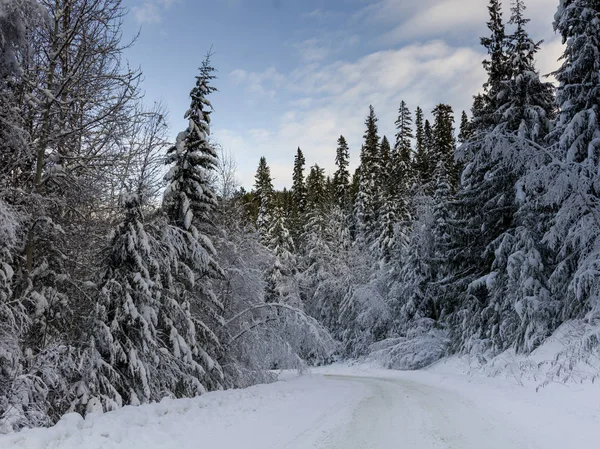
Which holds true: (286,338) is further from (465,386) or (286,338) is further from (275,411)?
(275,411)

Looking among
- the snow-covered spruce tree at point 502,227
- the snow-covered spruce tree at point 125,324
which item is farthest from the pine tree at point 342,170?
the snow-covered spruce tree at point 125,324

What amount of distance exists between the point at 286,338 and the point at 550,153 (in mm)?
10897

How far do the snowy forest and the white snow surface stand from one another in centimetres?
142

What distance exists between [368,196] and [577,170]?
3199 cm

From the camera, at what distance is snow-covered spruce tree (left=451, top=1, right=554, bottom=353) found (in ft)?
50.8

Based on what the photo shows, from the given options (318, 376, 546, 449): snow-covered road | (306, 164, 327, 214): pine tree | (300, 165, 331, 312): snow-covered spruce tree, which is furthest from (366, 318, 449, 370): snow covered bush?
(306, 164, 327, 214): pine tree

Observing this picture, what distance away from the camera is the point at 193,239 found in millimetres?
13570

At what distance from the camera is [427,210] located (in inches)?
966

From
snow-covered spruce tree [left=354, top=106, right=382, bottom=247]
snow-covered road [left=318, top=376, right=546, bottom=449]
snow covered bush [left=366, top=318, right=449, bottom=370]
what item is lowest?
snow covered bush [left=366, top=318, right=449, bottom=370]

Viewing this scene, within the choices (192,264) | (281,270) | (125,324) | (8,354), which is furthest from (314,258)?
(8,354)

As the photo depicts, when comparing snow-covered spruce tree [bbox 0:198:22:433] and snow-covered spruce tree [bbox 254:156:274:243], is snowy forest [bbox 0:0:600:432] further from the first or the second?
snow-covered spruce tree [bbox 254:156:274:243]

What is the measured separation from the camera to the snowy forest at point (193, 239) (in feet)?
27.4

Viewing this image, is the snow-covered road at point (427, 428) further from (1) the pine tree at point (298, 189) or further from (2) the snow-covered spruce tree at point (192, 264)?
(1) the pine tree at point (298, 189)

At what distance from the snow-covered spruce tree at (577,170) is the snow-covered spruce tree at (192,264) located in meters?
10.8
